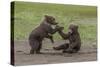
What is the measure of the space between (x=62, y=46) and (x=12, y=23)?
2.82ft

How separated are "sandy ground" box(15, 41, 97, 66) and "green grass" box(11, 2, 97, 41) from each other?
13cm

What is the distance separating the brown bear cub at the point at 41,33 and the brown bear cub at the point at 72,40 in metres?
0.18

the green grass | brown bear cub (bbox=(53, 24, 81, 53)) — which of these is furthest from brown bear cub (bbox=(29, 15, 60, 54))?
brown bear cub (bbox=(53, 24, 81, 53))

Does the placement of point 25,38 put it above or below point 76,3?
below

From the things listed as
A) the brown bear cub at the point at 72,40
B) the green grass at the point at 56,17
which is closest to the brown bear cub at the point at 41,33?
the green grass at the point at 56,17

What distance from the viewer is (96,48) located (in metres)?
3.36

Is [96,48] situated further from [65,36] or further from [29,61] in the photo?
[29,61]

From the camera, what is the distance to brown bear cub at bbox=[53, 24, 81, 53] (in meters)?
3.08

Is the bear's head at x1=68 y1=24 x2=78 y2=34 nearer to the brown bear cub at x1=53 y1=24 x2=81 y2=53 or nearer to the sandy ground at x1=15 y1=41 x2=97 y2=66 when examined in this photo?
the brown bear cub at x1=53 y1=24 x2=81 y2=53

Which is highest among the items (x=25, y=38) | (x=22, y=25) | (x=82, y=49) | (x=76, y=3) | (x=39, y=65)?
(x=76, y=3)
